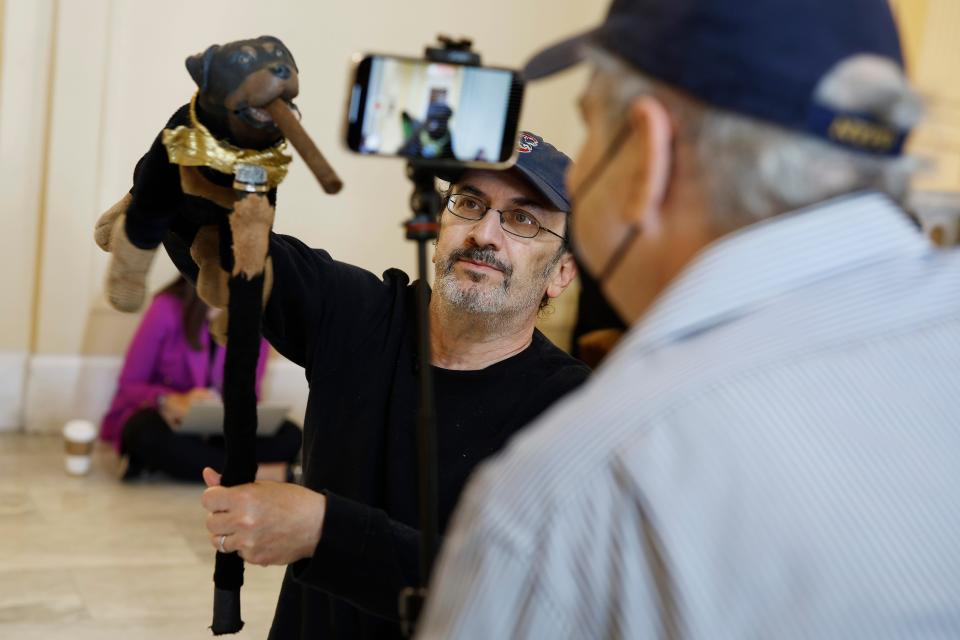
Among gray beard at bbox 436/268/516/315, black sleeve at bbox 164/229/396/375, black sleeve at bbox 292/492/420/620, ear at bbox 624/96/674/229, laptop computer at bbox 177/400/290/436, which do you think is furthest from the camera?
laptop computer at bbox 177/400/290/436

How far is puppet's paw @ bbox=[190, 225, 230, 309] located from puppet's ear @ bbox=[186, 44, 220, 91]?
0.71 feet

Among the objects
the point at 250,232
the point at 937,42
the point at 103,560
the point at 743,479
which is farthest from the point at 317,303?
the point at 937,42

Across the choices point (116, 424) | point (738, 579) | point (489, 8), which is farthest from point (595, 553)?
point (489, 8)

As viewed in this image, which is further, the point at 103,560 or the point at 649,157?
the point at 103,560

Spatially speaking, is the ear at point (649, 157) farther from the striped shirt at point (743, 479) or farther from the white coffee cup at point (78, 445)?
the white coffee cup at point (78, 445)

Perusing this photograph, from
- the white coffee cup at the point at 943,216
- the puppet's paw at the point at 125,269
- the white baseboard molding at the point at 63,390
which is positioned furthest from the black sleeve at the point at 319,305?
the white coffee cup at the point at 943,216

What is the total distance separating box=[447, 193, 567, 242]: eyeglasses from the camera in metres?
2.07

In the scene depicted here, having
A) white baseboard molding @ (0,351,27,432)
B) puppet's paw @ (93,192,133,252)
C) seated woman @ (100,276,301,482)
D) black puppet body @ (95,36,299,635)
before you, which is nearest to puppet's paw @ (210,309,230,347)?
black puppet body @ (95,36,299,635)

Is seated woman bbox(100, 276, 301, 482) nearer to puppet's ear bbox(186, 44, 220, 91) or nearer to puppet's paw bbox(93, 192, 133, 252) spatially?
puppet's paw bbox(93, 192, 133, 252)

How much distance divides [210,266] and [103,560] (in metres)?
3.00

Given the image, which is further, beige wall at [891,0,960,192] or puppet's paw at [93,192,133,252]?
beige wall at [891,0,960,192]

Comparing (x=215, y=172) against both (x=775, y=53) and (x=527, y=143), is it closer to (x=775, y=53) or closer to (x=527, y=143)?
(x=775, y=53)

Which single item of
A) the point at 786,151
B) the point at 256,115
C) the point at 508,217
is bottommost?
the point at 508,217

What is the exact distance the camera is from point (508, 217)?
81.4 inches
